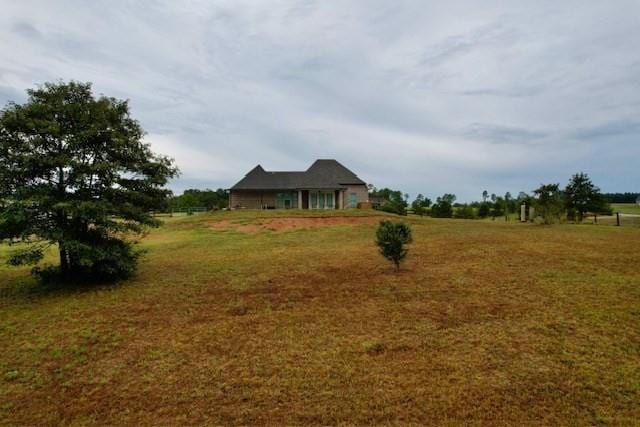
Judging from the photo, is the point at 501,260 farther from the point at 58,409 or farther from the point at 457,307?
the point at 58,409

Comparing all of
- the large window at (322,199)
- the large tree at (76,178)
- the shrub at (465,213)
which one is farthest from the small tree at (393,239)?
the shrub at (465,213)

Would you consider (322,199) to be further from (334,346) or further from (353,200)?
(334,346)

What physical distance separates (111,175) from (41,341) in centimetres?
521

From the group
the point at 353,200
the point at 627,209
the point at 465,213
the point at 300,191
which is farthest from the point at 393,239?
the point at 627,209

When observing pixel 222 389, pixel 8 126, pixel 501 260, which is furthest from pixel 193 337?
pixel 501 260

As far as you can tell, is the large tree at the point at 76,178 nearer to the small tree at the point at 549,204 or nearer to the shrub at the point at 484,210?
the small tree at the point at 549,204

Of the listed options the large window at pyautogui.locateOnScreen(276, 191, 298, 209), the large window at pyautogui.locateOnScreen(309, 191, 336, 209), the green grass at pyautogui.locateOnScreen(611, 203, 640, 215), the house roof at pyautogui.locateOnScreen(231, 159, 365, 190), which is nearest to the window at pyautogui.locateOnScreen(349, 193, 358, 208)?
the house roof at pyautogui.locateOnScreen(231, 159, 365, 190)

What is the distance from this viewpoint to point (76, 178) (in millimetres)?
8977

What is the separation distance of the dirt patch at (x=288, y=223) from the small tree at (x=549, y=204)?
12308mm

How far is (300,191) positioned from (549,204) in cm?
2161

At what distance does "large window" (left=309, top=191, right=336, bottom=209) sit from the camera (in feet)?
114

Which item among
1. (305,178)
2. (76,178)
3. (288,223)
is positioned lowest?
(288,223)

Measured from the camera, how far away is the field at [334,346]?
4043 millimetres

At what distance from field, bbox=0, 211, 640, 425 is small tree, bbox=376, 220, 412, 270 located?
67 cm
